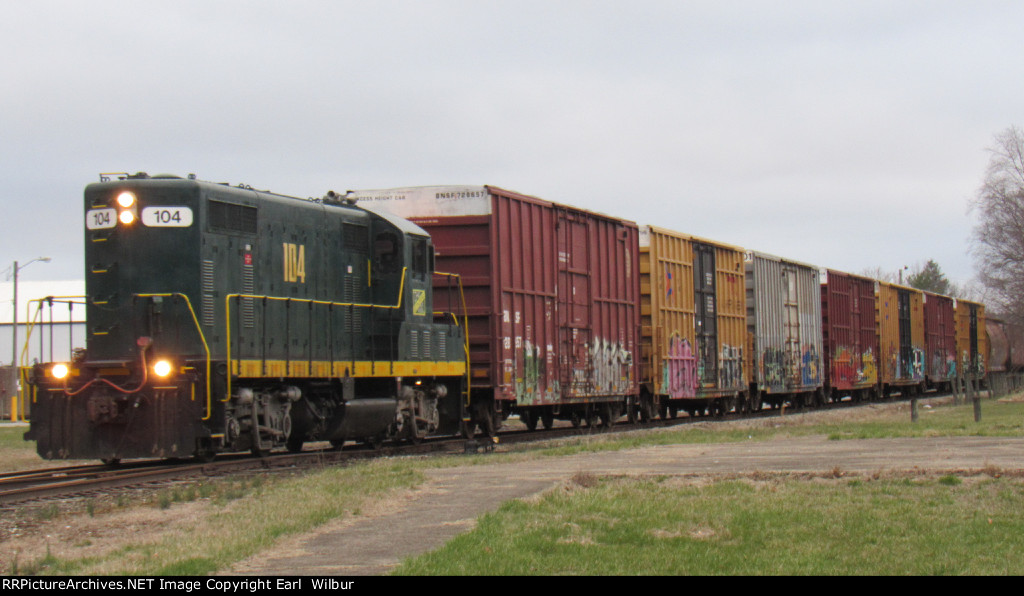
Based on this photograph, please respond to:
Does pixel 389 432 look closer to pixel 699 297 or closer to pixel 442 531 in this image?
pixel 442 531

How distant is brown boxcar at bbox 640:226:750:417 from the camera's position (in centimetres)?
2598

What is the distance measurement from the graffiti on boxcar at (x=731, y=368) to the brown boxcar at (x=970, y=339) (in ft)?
88.1

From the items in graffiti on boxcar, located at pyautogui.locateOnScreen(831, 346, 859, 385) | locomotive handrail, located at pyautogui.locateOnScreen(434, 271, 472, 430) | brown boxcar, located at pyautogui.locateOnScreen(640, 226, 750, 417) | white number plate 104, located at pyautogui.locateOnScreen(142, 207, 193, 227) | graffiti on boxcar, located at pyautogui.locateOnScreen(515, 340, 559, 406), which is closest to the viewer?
white number plate 104, located at pyautogui.locateOnScreen(142, 207, 193, 227)

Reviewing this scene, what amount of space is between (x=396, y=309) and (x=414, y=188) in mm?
3298

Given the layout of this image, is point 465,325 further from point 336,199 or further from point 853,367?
point 853,367

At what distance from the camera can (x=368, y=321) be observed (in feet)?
58.7

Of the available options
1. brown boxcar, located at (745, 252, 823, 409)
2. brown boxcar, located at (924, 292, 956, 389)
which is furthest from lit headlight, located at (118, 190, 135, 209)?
brown boxcar, located at (924, 292, 956, 389)

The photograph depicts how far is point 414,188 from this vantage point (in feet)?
66.6

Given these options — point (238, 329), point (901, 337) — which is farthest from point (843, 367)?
point (238, 329)

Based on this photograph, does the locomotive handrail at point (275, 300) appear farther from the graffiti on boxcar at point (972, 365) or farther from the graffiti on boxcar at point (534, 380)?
the graffiti on boxcar at point (972, 365)

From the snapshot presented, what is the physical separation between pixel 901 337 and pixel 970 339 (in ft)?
47.7

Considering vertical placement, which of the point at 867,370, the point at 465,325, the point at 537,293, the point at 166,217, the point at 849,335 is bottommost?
the point at 867,370

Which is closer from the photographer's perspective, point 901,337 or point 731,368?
point 731,368

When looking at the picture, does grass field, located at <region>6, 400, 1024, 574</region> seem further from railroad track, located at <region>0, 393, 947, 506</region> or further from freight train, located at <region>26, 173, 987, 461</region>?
freight train, located at <region>26, 173, 987, 461</region>
